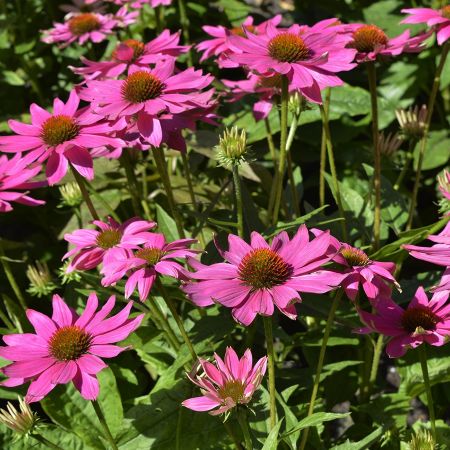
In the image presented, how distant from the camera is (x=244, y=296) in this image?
0.94 meters

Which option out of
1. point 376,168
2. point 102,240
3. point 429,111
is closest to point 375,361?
point 376,168

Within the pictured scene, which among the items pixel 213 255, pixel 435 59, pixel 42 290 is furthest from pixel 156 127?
pixel 435 59

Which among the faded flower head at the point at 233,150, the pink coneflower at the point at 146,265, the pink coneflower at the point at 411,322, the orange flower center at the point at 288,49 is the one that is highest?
the orange flower center at the point at 288,49

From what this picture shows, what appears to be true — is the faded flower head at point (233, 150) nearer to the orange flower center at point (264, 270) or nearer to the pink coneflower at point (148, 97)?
the pink coneflower at point (148, 97)

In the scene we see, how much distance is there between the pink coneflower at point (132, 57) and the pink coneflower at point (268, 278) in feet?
1.81

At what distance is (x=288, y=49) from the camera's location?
3.90 feet

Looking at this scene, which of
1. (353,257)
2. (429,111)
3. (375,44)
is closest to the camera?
(353,257)

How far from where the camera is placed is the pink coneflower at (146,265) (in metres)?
1.04

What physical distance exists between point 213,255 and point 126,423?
0.33m

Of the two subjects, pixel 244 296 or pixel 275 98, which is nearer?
pixel 244 296

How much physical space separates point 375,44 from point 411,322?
0.52 m

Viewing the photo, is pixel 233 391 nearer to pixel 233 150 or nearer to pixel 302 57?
pixel 233 150

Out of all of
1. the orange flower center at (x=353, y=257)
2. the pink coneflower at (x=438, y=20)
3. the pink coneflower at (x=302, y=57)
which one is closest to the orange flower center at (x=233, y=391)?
the orange flower center at (x=353, y=257)

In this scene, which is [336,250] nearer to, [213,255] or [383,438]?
[213,255]
